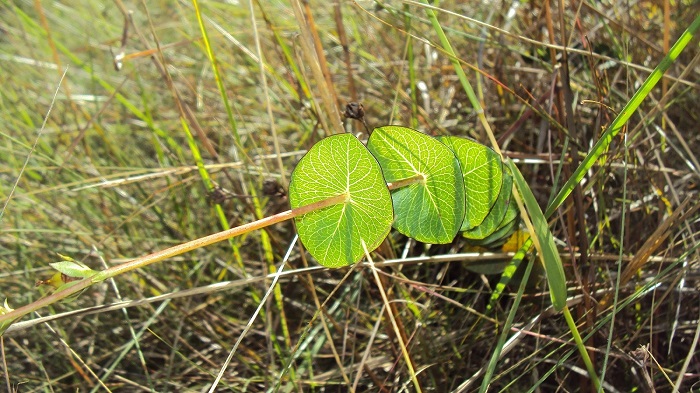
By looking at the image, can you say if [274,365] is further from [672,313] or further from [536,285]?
[672,313]

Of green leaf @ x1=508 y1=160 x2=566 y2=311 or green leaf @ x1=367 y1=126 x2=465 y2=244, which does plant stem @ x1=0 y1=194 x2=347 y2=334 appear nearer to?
green leaf @ x1=367 y1=126 x2=465 y2=244

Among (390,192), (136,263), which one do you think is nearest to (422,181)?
(390,192)

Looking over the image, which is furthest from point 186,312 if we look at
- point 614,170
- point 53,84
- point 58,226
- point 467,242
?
point 53,84

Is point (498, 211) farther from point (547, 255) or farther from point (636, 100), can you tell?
point (636, 100)

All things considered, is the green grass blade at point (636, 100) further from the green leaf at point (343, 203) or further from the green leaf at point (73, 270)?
the green leaf at point (73, 270)

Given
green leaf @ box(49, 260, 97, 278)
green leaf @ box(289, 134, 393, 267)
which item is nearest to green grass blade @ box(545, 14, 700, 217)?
green leaf @ box(289, 134, 393, 267)

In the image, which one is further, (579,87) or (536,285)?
(579,87)
